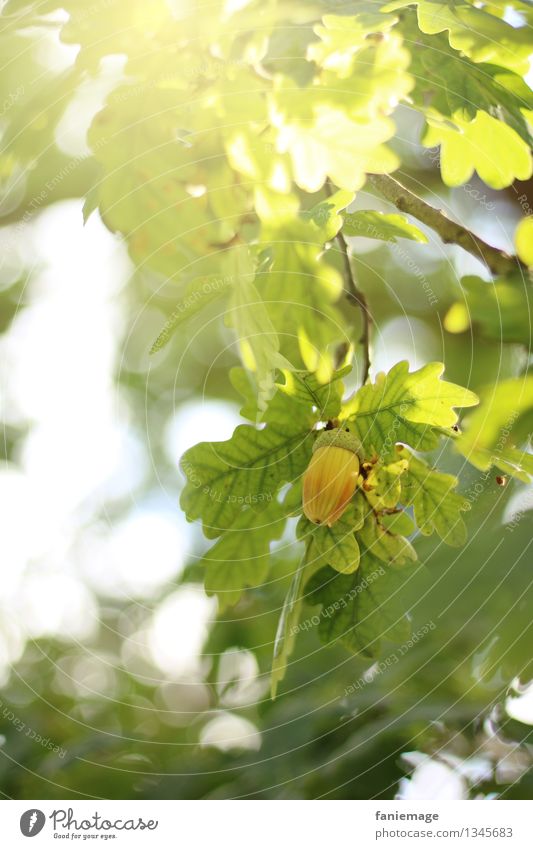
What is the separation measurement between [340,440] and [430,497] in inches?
3.3

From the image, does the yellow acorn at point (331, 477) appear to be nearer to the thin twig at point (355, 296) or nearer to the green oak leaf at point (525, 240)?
the thin twig at point (355, 296)

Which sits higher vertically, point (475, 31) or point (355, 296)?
point (475, 31)

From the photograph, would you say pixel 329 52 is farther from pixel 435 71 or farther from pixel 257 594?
pixel 257 594

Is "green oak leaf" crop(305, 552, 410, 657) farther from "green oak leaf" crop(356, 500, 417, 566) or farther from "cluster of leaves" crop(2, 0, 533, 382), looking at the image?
"cluster of leaves" crop(2, 0, 533, 382)

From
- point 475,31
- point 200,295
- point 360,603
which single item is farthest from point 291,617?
point 475,31

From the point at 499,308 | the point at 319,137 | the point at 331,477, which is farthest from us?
the point at 499,308

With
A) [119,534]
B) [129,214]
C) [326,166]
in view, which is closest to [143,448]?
[119,534]

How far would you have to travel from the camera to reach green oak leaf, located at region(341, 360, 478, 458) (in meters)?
0.64

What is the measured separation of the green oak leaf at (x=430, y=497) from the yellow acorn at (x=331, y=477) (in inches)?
1.6

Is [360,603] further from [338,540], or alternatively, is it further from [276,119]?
[276,119]

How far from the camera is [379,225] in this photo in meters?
0.75

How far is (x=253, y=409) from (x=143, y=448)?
1.37 ft

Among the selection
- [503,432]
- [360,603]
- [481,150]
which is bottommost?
[360,603]

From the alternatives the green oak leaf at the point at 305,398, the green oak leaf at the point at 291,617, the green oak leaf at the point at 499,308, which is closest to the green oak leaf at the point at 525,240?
the green oak leaf at the point at 499,308
